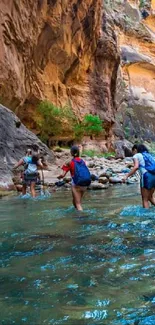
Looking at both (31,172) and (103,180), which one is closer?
(31,172)

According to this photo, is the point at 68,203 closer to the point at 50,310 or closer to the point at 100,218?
the point at 100,218

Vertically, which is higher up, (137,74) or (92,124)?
(137,74)

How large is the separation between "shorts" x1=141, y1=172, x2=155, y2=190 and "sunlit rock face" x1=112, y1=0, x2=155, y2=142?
37902 mm

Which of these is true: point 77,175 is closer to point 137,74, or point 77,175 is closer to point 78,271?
point 78,271

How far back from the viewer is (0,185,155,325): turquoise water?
98.5 inches

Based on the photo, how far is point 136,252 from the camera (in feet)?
13.3

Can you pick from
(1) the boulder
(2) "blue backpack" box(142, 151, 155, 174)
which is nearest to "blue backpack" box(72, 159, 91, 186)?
(2) "blue backpack" box(142, 151, 155, 174)

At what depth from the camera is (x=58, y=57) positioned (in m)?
28.2

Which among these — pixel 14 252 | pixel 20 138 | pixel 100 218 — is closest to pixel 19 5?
pixel 20 138

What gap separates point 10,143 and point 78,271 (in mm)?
11662

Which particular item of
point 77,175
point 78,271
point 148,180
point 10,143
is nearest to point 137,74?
point 10,143

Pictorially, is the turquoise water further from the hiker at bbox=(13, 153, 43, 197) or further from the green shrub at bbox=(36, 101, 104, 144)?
the green shrub at bbox=(36, 101, 104, 144)

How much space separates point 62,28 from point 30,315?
26.7m

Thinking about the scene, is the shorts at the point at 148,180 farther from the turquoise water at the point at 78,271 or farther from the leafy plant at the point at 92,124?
the leafy plant at the point at 92,124
